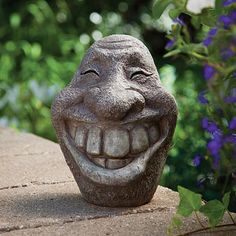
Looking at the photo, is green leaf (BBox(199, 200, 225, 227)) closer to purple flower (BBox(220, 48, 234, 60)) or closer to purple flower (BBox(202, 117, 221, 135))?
purple flower (BBox(202, 117, 221, 135))

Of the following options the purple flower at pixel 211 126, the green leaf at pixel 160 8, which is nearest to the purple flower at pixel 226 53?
the purple flower at pixel 211 126

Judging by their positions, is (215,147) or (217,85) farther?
(215,147)

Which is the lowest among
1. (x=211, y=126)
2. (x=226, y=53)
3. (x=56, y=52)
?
(x=56, y=52)

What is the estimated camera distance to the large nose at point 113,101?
2781 millimetres

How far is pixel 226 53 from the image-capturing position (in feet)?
6.53

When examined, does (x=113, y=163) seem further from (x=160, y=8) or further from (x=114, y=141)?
(x=160, y=8)

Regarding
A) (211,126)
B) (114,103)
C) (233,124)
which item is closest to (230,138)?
(233,124)

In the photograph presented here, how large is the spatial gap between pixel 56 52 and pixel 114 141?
498cm

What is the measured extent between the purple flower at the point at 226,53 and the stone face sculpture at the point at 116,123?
33.5 inches

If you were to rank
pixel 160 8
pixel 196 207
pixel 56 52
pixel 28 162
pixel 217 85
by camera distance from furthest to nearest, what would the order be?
pixel 56 52 < pixel 28 162 < pixel 160 8 < pixel 196 207 < pixel 217 85

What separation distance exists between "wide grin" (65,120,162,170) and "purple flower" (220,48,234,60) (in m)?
0.92

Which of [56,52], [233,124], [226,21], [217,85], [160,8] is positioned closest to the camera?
[217,85]

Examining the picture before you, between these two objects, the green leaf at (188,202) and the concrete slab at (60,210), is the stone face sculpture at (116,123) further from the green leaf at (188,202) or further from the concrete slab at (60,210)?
the green leaf at (188,202)

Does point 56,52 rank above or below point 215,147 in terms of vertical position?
below
